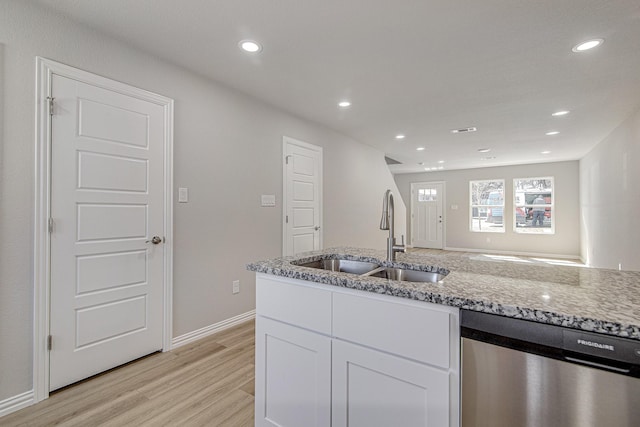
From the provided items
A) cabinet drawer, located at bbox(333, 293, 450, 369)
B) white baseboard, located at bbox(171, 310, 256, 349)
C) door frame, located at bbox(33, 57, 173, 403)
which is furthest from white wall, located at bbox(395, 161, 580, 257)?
door frame, located at bbox(33, 57, 173, 403)

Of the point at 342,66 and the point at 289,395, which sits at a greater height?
the point at 342,66

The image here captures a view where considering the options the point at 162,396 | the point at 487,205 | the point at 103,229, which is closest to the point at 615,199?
the point at 487,205

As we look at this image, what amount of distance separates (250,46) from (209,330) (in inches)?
98.3

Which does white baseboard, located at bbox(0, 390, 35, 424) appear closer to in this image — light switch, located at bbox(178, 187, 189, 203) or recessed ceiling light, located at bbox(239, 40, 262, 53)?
light switch, located at bbox(178, 187, 189, 203)

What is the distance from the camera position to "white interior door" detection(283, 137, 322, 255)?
149 inches

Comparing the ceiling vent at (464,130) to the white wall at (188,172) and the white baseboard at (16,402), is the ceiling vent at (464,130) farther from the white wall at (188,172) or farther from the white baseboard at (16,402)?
the white baseboard at (16,402)

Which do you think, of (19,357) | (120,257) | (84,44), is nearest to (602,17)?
(84,44)

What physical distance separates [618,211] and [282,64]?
4982 millimetres

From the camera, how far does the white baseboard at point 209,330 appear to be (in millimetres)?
2582

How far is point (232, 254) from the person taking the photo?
307 centimetres

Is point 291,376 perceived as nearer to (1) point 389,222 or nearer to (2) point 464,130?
(1) point 389,222

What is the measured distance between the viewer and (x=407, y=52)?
7.81 feet

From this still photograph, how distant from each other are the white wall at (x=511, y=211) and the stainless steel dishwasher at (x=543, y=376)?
27.6 feet

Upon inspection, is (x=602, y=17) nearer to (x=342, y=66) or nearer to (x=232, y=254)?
(x=342, y=66)
